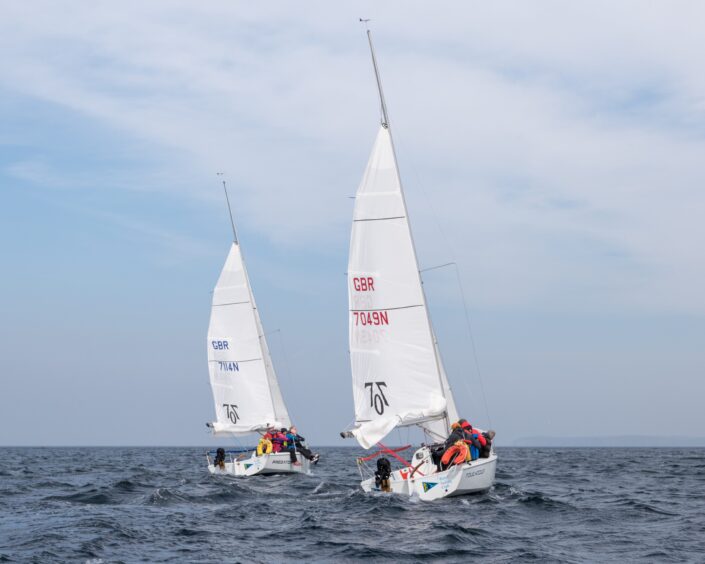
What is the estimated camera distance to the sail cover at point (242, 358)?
1406 inches

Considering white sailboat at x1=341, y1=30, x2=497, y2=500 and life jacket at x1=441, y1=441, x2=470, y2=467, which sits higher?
white sailboat at x1=341, y1=30, x2=497, y2=500

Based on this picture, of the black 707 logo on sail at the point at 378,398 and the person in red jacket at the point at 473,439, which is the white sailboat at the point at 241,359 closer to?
the black 707 logo on sail at the point at 378,398

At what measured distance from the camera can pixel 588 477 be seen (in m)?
32.6

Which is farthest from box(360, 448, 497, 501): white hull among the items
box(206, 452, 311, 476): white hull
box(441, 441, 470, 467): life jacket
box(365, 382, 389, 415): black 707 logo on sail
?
box(206, 452, 311, 476): white hull

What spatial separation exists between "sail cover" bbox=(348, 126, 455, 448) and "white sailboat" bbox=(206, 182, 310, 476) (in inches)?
577

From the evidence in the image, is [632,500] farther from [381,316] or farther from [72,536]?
[72,536]

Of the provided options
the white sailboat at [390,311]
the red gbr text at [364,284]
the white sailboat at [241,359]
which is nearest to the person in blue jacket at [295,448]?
the white sailboat at [241,359]

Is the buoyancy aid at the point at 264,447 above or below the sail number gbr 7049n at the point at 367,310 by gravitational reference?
below

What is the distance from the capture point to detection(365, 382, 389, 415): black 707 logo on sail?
2145 centimetres

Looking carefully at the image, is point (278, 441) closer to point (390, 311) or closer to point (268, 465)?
point (268, 465)

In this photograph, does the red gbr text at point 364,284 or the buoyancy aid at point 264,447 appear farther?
the buoyancy aid at point 264,447

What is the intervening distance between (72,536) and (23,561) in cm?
259

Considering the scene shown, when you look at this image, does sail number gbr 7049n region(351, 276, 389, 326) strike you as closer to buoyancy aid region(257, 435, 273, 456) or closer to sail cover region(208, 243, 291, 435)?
buoyancy aid region(257, 435, 273, 456)

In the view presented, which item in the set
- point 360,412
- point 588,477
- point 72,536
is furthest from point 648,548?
point 588,477
